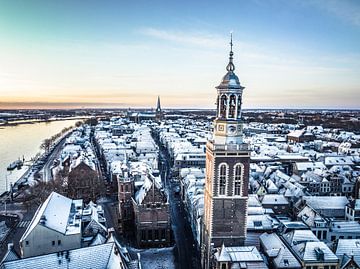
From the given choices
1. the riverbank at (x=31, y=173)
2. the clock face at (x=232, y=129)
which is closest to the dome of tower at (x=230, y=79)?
the clock face at (x=232, y=129)

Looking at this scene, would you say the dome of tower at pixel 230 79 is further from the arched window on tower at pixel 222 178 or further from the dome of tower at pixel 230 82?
the arched window on tower at pixel 222 178

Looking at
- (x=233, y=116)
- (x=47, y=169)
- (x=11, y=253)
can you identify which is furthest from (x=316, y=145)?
(x=11, y=253)

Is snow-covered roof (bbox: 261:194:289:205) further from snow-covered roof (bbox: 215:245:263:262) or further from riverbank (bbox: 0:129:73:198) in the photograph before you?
riverbank (bbox: 0:129:73:198)

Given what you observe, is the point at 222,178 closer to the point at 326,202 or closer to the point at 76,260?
the point at 76,260

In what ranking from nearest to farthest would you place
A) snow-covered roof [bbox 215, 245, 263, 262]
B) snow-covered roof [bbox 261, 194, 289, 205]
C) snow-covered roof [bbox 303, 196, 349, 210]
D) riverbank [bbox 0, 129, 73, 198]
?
snow-covered roof [bbox 215, 245, 263, 262]
snow-covered roof [bbox 303, 196, 349, 210]
snow-covered roof [bbox 261, 194, 289, 205]
riverbank [bbox 0, 129, 73, 198]

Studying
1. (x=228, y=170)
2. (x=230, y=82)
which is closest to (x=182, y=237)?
(x=228, y=170)

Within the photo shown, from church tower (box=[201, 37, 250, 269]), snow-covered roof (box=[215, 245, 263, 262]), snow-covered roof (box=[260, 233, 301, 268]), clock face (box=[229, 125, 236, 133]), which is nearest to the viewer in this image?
snow-covered roof (box=[215, 245, 263, 262])

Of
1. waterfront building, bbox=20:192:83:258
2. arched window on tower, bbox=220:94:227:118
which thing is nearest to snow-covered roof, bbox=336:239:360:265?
arched window on tower, bbox=220:94:227:118
